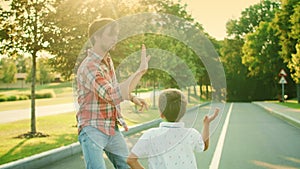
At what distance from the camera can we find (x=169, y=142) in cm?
328

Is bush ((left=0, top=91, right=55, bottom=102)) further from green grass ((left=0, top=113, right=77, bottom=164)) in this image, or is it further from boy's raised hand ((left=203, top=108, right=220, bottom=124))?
Answer: boy's raised hand ((left=203, top=108, right=220, bottom=124))

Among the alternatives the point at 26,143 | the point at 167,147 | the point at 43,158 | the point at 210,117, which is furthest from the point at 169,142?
the point at 26,143

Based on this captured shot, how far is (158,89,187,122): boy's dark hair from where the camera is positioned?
317 cm

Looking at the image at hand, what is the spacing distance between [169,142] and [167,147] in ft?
0.13

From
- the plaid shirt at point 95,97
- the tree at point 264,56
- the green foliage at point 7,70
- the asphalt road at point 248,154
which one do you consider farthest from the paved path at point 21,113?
the green foliage at point 7,70

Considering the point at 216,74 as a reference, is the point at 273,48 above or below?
above

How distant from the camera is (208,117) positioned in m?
3.45

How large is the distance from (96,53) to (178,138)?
3.17 feet

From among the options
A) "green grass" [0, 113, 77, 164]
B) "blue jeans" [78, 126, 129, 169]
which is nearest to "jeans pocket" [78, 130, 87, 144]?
"blue jeans" [78, 126, 129, 169]

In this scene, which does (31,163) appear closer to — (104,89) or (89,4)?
(104,89)

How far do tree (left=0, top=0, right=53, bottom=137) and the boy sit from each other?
10.2 metres

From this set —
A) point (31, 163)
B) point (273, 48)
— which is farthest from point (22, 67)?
point (31, 163)

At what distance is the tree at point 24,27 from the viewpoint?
12.9 metres

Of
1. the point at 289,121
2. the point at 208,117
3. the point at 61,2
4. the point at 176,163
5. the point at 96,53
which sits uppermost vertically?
the point at 61,2
